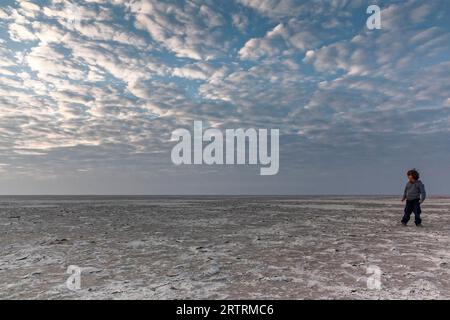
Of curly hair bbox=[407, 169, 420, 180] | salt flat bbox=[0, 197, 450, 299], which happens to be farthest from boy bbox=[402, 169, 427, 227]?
salt flat bbox=[0, 197, 450, 299]

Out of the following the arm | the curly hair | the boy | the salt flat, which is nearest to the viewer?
the salt flat

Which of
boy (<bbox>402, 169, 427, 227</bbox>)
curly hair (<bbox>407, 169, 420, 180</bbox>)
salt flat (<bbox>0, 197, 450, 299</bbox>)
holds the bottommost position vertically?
salt flat (<bbox>0, 197, 450, 299</bbox>)

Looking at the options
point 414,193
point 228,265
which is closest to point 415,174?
point 414,193

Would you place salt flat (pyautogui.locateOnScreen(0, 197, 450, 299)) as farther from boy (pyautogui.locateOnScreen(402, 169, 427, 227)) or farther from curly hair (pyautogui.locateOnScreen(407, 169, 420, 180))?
curly hair (pyautogui.locateOnScreen(407, 169, 420, 180))

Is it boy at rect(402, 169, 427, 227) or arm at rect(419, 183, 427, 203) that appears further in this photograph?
boy at rect(402, 169, 427, 227)

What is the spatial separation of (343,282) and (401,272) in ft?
4.57

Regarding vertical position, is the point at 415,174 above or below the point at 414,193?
above

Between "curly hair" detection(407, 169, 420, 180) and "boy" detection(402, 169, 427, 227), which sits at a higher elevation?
"curly hair" detection(407, 169, 420, 180)

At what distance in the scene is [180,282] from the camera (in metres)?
5.11

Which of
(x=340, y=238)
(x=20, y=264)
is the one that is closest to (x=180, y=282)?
(x=20, y=264)

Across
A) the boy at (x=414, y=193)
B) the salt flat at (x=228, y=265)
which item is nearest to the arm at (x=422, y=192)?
the boy at (x=414, y=193)

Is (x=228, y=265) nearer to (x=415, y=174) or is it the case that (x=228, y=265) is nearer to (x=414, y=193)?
(x=414, y=193)

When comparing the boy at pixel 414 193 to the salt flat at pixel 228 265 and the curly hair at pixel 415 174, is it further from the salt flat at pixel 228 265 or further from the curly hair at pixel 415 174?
the salt flat at pixel 228 265
